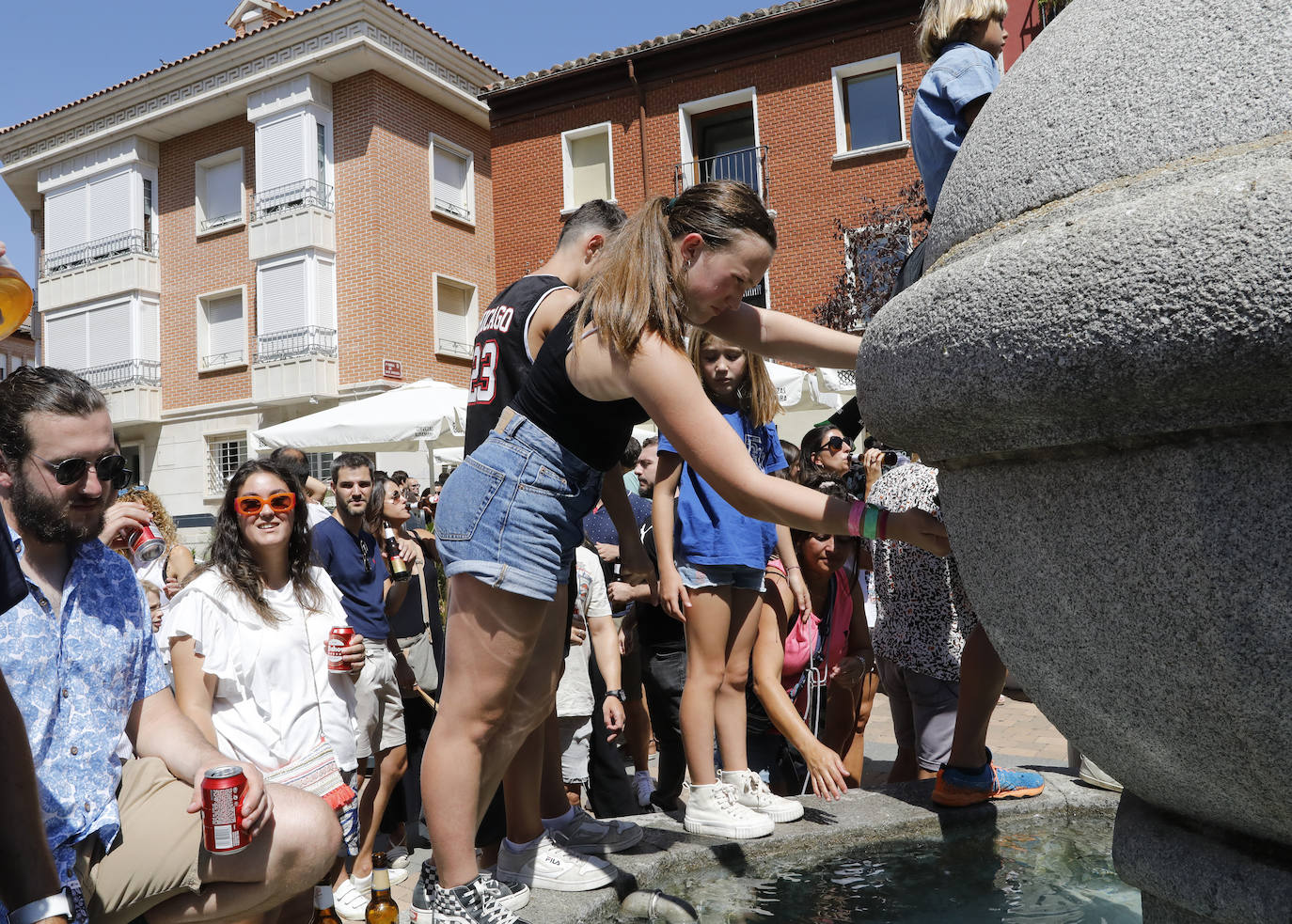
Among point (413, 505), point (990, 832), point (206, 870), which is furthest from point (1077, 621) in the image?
point (413, 505)

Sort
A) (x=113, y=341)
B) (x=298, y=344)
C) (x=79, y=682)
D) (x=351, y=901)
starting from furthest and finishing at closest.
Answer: (x=113, y=341) < (x=298, y=344) < (x=351, y=901) < (x=79, y=682)

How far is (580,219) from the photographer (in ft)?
11.6


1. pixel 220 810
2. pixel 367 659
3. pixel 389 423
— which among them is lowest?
pixel 220 810

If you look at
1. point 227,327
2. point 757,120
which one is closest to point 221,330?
point 227,327

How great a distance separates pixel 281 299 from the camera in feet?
70.9

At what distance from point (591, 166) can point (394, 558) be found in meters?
17.3

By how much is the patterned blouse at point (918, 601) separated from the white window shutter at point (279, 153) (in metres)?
19.9

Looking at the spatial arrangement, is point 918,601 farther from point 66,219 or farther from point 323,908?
point 66,219

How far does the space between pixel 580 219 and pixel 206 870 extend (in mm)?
2351

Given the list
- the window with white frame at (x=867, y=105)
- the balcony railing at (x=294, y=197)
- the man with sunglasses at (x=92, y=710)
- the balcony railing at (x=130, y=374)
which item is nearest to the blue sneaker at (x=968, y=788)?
the man with sunglasses at (x=92, y=710)

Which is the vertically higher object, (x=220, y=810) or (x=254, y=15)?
(x=254, y=15)

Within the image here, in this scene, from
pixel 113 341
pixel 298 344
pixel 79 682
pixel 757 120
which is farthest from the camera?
pixel 113 341

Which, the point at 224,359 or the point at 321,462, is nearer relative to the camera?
the point at 321,462

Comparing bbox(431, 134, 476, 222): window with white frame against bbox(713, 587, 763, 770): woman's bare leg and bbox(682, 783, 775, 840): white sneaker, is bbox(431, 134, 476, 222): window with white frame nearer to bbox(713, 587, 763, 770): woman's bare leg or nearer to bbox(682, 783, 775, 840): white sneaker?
bbox(713, 587, 763, 770): woman's bare leg
